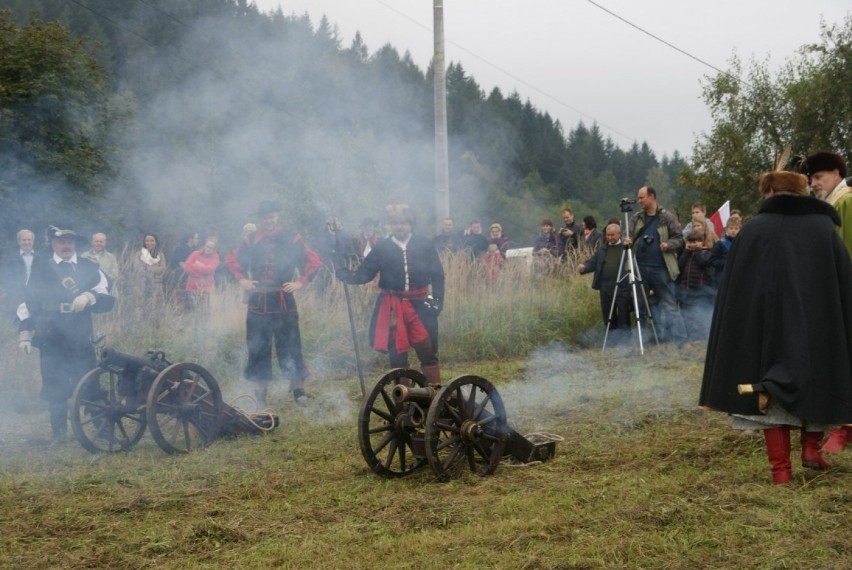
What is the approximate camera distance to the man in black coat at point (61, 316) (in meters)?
7.90

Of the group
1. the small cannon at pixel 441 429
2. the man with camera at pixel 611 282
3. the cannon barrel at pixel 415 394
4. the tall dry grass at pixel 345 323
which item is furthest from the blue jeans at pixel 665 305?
the cannon barrel at pixel 415 394

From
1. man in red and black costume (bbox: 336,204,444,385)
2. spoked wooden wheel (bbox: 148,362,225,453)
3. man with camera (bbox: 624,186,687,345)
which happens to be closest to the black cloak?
man in red and black costume (bbox: 336,204,444,385)

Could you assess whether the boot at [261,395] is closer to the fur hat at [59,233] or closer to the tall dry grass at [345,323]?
the tall dry grass at [345,323]

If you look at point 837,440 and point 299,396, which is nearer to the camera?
point 837,440

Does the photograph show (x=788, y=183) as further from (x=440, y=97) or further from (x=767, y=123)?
(x=767, y=123)

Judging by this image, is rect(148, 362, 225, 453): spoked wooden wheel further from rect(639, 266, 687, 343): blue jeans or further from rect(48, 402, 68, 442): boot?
rect(639, 266, 687, 343): blue jeans

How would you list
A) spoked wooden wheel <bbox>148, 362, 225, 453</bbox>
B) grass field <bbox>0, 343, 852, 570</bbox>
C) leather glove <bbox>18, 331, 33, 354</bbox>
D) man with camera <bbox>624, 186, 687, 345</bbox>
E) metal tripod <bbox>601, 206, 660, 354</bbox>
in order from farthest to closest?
man with camera <bbox>624, 186, 687, 345</bbox>, metal tripod <bbox>601, 206, 660, 354</bbox>, leather glove <bbox>18, 331, 33, 354</bbox>, spoked wooden wheel <bbox>148, 362, 225, 453</bbox>, grass field <bbox>0, 343, 852, 570</bbox>

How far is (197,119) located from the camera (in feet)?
35.3

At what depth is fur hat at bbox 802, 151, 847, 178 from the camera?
20.4ft

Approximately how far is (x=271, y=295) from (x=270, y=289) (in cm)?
6

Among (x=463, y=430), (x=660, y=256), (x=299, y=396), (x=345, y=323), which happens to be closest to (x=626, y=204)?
(x=660, y=256)

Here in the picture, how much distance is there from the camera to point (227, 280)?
12.3 m

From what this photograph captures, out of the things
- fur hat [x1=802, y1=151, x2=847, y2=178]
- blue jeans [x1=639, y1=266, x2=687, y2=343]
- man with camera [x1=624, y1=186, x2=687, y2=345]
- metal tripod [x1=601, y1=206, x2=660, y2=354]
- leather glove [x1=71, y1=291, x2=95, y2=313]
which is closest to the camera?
fur hat [x1=802, y1=151, x2=847, y2=178]

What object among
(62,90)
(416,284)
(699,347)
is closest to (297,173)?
(62,90)
